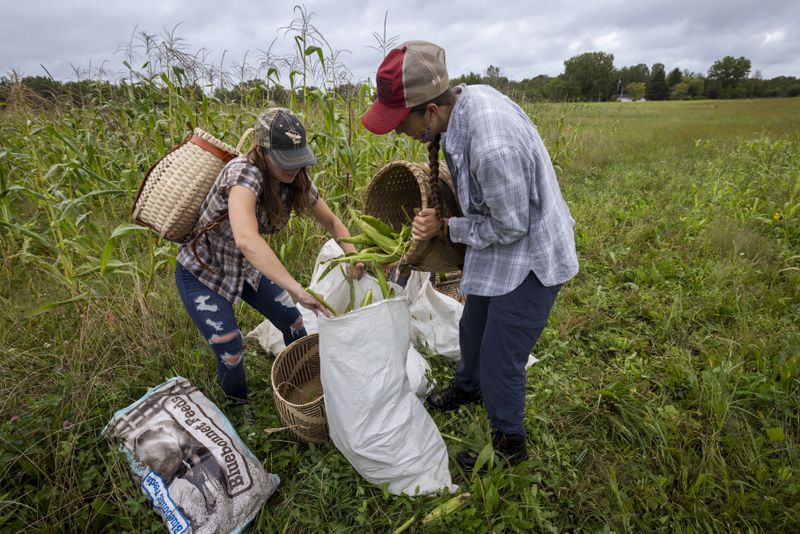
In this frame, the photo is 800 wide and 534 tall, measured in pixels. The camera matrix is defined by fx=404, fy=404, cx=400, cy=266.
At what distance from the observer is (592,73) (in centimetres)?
3566

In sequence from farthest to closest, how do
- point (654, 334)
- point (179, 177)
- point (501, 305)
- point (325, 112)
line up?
point (325, 112) < point (654, 334) < point (179, 177) < point (501, 305)

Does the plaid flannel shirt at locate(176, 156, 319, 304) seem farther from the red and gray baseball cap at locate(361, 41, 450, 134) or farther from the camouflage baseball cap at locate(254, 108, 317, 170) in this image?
the red and gray baseball cap at locate(361, 41, 450, 134)

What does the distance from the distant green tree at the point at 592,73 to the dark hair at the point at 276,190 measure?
35.6m

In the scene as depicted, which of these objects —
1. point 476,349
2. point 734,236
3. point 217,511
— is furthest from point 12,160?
point 734,236

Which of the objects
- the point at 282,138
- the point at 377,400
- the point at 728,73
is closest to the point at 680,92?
the point at 728,73

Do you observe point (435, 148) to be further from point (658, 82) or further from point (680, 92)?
point (658, 82)

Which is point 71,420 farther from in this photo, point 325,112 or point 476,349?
point 325,112

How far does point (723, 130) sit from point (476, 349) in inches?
422

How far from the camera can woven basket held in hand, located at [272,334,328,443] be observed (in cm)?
184

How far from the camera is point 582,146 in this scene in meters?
7.80

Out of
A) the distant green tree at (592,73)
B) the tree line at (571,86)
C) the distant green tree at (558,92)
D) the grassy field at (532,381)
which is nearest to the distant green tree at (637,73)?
the tree line at (571,86)

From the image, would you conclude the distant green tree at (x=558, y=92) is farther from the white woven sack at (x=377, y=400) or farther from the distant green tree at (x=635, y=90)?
the distant green tree at (x=635, y=90)

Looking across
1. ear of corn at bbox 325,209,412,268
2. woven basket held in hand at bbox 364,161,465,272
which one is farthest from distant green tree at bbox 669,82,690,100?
ear of corn at bbox 325,209,412,268

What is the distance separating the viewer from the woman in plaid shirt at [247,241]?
1512 mm
